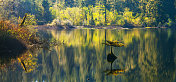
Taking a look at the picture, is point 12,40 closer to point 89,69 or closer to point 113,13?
point 89,69

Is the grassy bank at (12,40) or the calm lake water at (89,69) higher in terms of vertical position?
the grassy bank at (12,40)

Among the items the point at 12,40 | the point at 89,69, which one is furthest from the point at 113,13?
the point at 89,69

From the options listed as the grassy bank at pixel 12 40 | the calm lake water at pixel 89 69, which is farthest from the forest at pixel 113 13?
the calm lake water at pixel 89 69

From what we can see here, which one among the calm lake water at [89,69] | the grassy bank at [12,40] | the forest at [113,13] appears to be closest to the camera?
the calm lake water at [89,69]

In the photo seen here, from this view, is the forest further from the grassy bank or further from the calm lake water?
the calm lake water

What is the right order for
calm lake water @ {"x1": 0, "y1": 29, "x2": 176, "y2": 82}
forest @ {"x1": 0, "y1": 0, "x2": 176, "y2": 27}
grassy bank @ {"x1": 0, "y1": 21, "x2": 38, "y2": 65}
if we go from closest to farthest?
calm lake water @ {"x1": 0, "y1": 29, "x2": 176, "y2": 82} → grassy bank @ {"x1": 0, "y1": 21, "x2": 38, "y2": 65} → forest @ {"x1": 0, "y1": 0, "x2": 176, "y2": 27}

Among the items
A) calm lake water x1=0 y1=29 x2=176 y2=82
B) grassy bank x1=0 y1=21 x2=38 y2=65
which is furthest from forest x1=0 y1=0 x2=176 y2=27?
calm lake water x1=0 y1=29 x2=176 y2=82

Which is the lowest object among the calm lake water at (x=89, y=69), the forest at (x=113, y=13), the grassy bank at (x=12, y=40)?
the calm lake water at (x=89, y=69)

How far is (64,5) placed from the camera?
157250 mm

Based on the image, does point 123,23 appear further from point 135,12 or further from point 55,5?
point 55,5

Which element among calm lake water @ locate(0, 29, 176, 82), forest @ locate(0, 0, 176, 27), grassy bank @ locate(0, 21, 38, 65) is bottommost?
→ calm lake water @ locate(0, 29, 176, 82)

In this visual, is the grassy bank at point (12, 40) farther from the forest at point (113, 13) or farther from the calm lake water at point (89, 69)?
the forest at point (113, 13)

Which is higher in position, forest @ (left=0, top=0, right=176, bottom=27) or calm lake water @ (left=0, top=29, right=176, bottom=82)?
forest @ (left=0, top=0, right=176, bottom=27)

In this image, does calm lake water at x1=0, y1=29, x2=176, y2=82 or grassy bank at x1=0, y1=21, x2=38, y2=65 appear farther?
grassy bank at x1=0, y1=21, x2=38, y2=65
